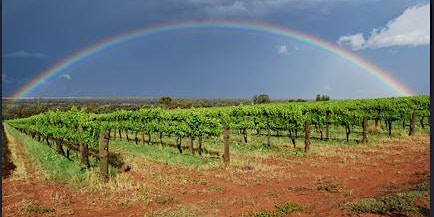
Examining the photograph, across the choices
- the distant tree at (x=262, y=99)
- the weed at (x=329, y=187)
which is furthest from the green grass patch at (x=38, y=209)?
the distant tree at (x=262, y=99)

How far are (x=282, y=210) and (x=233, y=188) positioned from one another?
3.84 meters

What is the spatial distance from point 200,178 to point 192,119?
34.0ft

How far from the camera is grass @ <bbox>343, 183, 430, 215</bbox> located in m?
10.3

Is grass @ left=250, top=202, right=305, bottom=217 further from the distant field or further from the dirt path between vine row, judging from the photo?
the dirt path between vine row

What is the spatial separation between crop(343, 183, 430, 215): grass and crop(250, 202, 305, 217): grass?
1.23 m

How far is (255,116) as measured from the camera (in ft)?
120

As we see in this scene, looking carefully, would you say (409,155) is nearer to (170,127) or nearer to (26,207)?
(170,127)

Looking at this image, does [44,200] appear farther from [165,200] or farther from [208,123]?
[208,123]

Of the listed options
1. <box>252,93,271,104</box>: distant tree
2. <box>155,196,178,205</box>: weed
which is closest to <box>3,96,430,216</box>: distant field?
<box>155,196,178,205</box>: weed

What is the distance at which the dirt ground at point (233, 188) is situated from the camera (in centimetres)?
1239

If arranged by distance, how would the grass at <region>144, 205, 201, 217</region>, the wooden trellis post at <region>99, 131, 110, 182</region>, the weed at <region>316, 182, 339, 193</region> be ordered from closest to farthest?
the grass at <region>144, 205, 201, 217</region>
the weed at <region>316, 182, 339, 193</region>
the wooden trellis post at <region>99, 131, 110, 182</region>

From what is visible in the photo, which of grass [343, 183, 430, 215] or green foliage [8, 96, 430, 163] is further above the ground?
green foliage [8, 96, 430, 163]

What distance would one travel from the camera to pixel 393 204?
10766 millimetres

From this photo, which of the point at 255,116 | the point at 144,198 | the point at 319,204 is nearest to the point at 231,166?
the point at 144,198
